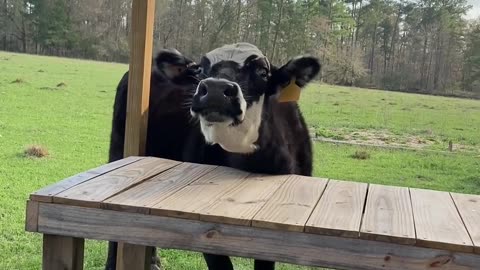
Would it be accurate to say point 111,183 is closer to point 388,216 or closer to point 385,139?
point 388,216

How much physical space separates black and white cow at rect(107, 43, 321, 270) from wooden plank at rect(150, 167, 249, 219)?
0.86ft

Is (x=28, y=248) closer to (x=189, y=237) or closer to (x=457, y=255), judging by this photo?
(x=189, y=237)

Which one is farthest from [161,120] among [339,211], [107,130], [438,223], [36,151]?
[107,130]

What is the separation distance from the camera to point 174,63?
3.42 m

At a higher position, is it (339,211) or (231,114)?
(231,114)

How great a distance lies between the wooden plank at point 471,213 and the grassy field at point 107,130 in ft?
4.82

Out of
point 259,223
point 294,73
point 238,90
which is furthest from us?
point 294,73

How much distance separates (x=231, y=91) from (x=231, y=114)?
0.11m

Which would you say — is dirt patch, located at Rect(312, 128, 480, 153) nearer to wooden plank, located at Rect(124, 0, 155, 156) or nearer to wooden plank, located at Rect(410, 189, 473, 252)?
wooden plank, located at Rect(124, 0, 155, 156)

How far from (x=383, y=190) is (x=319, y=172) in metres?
2.70

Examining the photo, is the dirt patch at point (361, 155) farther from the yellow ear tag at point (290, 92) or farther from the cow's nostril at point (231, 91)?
the cow's nostril at point (231, 91)

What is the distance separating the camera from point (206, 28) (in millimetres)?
4250

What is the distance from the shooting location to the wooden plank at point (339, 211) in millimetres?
1828

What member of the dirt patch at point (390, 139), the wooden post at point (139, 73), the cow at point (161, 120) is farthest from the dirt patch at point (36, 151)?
the wooden post at point (139, 73)
